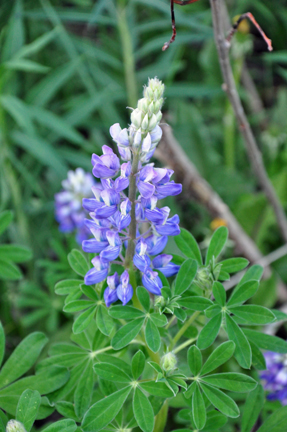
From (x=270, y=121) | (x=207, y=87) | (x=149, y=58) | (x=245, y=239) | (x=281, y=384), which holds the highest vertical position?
(x=149, y=58)

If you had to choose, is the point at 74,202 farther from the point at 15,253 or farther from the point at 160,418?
the point at 160,418

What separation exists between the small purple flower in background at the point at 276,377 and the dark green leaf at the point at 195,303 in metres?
0.53

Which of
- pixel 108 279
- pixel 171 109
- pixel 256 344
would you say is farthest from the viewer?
pixel 171 109

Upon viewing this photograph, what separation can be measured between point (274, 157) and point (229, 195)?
0.44 m

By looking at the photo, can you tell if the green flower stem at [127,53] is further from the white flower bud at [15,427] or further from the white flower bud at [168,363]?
the white flower bud at [15,427]

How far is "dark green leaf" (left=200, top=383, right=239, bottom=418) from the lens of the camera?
1078mm

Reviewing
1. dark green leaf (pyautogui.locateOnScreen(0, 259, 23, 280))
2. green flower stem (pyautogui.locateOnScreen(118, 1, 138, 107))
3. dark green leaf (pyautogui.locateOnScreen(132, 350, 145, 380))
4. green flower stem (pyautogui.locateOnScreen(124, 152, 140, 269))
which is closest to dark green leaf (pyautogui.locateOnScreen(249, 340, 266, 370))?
Answer: dark green leaf (pyautogui.locateOnScreen(132, 350, 145, 380))

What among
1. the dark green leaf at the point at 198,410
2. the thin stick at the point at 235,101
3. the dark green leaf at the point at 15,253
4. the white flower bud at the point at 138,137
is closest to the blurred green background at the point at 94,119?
the thin stick at the point at 235,101

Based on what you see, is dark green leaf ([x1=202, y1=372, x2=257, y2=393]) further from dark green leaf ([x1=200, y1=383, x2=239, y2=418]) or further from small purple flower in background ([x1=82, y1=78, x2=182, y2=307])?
small purple flower in background ([x1=82, y1=78, x2=182, y2=307])

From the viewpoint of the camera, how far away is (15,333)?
236cm

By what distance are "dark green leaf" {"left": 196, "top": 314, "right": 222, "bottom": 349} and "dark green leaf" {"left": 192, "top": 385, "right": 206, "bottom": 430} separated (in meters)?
0.12

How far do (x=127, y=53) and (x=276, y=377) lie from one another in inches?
90.4

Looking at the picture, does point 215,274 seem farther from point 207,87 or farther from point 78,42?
point 78,42

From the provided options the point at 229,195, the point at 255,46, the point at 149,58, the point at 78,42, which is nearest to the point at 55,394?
the point at 229,195
